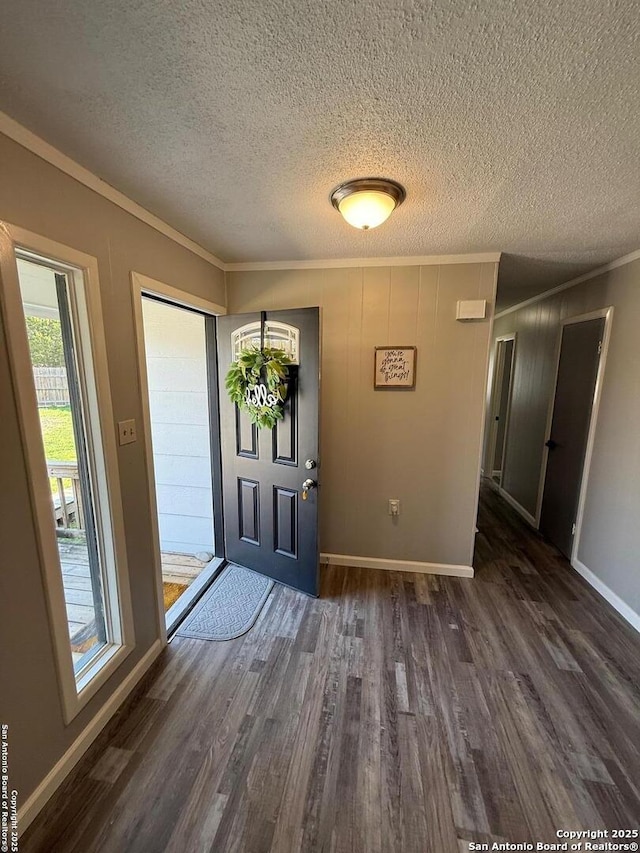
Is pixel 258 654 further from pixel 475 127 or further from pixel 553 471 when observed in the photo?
pixel 553 471

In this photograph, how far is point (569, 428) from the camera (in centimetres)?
298

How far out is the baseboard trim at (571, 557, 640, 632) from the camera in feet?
7.11

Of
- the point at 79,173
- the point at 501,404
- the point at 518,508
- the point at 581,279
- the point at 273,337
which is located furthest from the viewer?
the point at 501,404

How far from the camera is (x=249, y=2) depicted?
72 centimetres

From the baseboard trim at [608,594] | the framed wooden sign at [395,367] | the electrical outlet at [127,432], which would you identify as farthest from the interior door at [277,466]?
the baseboard trim at [608,594]

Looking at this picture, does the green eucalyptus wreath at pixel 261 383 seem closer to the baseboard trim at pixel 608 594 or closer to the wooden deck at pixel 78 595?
the wooden deck at pixel 78 595

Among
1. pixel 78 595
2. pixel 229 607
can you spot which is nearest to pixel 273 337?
pixel 78 595

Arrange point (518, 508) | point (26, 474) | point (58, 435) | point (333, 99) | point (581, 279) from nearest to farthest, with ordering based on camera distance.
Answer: point (333, 99) < point (26, 474) < point (58, 435) < point (581, 279) < point (518, 508)

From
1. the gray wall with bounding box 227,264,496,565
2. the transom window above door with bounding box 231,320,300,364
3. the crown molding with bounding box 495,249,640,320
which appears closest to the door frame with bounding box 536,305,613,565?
the crown molding with bounding box 495,249,640,320

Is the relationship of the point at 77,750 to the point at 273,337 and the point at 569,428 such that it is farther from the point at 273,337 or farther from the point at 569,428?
the point at 569,428

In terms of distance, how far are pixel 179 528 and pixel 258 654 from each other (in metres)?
1.52

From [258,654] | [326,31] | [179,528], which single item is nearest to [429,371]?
[326,31]

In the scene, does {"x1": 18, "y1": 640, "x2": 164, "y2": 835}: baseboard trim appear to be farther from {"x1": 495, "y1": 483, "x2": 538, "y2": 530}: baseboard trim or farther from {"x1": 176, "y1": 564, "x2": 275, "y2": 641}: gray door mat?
{"x1": 495, "y1": 483, "x2": 538, "y2": 530}: baseboard trim

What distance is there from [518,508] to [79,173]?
4.55 meters
